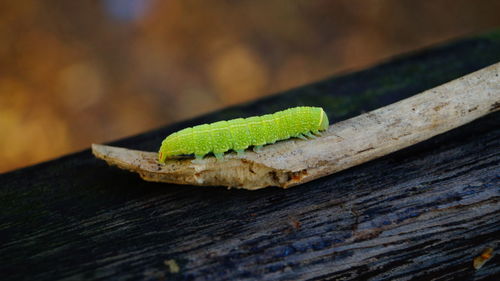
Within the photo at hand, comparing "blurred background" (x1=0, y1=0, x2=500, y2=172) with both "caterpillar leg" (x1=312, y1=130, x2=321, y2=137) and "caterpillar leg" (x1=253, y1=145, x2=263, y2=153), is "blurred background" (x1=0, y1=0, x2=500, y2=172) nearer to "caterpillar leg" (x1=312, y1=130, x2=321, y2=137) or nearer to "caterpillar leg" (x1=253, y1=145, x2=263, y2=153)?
"caterpillar leg" (x1=312, y1=130, x2=321, y2=137)

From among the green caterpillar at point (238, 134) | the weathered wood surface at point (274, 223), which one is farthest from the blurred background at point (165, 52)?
the green caterpillar at point (238, 134)

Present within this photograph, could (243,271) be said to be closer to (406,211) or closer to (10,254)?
(406,211)

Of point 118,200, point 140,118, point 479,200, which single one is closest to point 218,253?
point 118,200

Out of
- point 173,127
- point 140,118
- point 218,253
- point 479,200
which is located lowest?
point 479,200

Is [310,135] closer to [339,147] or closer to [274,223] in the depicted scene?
[339,147]

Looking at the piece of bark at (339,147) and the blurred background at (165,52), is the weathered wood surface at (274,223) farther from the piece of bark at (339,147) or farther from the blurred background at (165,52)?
the blurred background at (165,52)

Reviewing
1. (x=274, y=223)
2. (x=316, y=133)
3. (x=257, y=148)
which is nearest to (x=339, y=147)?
(x=316, y=133)
